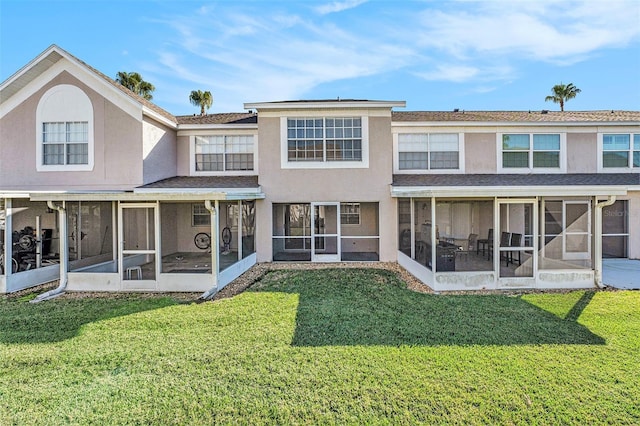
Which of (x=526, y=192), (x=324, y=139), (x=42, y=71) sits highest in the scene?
(x=42, y=71)

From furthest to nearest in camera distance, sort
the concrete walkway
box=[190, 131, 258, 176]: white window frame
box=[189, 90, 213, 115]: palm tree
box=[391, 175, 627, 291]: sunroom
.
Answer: box=[189, 90, 213, 115]: palm tree → box=[190, 131, 258, 176]: white window frame → the concrete walkway → box=[391, 175, 627, 291]: sunroom

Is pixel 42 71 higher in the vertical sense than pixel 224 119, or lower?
higher

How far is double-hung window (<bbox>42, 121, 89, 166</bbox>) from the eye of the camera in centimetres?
1293

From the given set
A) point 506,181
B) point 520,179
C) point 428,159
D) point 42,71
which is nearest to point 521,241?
point 506,181

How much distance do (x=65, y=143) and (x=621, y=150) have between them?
23073mm

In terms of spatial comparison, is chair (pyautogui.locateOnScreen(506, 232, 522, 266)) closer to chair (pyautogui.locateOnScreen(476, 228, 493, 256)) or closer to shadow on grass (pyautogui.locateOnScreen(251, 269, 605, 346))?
chair (pyautogui.locateOnScreen(476, 228, 493, 256))

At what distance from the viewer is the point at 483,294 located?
343 inches

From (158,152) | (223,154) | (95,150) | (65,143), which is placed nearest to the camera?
(95,150)

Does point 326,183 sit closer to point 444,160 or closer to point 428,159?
point 428,159

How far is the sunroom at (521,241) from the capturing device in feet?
30.2

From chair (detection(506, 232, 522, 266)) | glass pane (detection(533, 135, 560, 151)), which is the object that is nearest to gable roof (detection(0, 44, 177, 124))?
chair (detection(506, 232, 522, 266))

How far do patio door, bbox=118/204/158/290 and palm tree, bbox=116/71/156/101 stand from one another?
1036 inches

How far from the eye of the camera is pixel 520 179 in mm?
13281

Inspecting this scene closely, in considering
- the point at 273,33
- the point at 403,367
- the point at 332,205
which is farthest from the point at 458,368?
the point at 273,33
